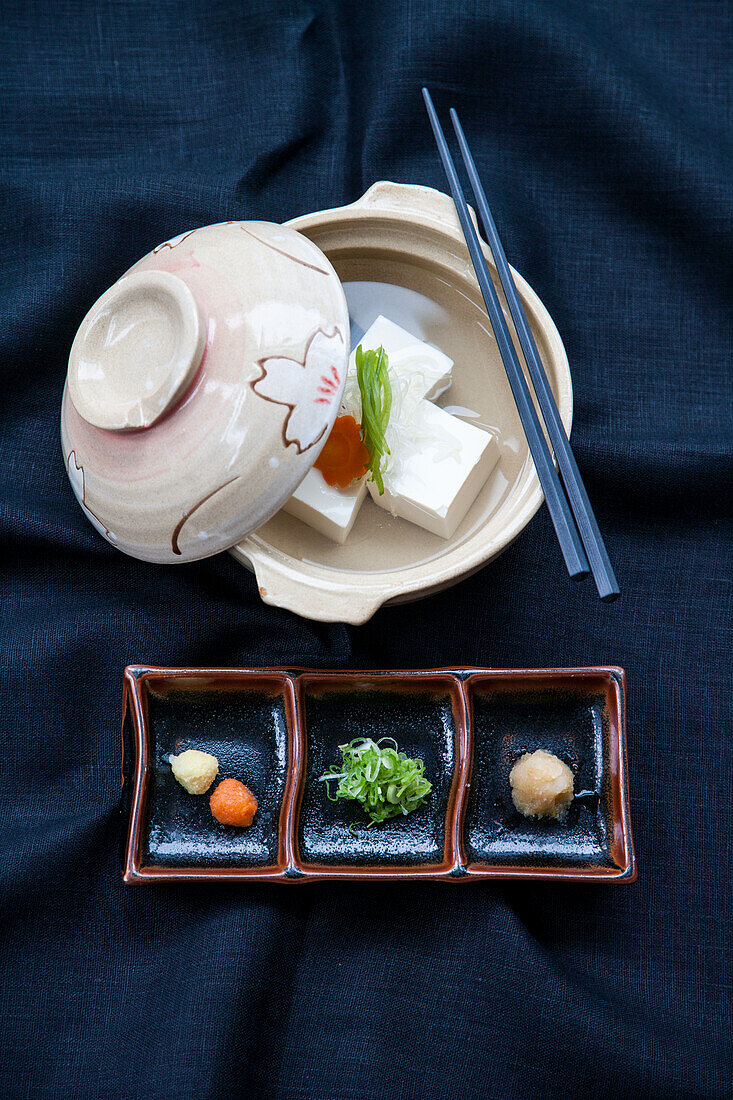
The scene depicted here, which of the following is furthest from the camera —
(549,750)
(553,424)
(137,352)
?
(549,750)

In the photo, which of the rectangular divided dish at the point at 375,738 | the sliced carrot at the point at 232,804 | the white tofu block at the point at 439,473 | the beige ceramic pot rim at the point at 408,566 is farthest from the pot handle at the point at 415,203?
the sliced carrot at the point at 232,804

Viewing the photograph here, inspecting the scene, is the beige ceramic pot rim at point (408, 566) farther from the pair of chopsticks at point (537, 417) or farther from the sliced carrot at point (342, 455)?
the sliced carrot at point (342, 455)

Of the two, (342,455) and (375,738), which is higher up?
(342,455)

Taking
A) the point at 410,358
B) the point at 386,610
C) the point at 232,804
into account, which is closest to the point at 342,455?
the point at 410,358

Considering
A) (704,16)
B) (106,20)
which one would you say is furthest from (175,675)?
(704,16)

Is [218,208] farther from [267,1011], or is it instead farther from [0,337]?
[267,1011]

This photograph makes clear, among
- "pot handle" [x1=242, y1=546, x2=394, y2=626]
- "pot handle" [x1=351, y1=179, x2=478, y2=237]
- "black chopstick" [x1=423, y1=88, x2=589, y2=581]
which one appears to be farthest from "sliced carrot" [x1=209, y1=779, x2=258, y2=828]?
"pot handle" [x1=351, y1=179, x2=478, y2=237]

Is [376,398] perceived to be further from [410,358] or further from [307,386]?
[307,386]
